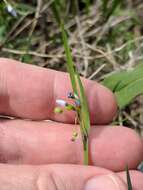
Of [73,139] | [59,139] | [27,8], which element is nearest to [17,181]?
[73,139]

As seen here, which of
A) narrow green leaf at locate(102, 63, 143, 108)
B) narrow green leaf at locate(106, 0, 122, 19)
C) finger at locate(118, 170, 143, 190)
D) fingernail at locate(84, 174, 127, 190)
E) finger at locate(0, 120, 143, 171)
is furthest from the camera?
narrow green leaf at locate(106, 0, 122, 19)

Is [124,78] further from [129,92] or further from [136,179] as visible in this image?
[136,179]

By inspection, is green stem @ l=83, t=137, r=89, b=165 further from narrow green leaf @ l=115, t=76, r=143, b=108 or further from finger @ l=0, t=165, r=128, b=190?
narrow green leaf @ l=115, t=76, r=143, b=108

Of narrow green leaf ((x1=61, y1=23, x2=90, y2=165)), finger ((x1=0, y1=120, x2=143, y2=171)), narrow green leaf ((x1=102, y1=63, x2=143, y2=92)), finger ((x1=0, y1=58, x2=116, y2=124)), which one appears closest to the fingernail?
narrow green leaf ((x1=61, y1=23, x2=90, y2=165))

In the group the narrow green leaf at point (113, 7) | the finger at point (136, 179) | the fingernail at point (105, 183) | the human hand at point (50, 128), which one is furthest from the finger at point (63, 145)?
the narrow green leaf at point (113, 7)

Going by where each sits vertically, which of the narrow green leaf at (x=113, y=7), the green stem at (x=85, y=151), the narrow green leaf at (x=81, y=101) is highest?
the narrow green leaf at (x=113, y=7)

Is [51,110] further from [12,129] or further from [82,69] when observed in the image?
[82,69]

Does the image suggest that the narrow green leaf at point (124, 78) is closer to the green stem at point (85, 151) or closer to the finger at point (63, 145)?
the finger at point (63, 145)
